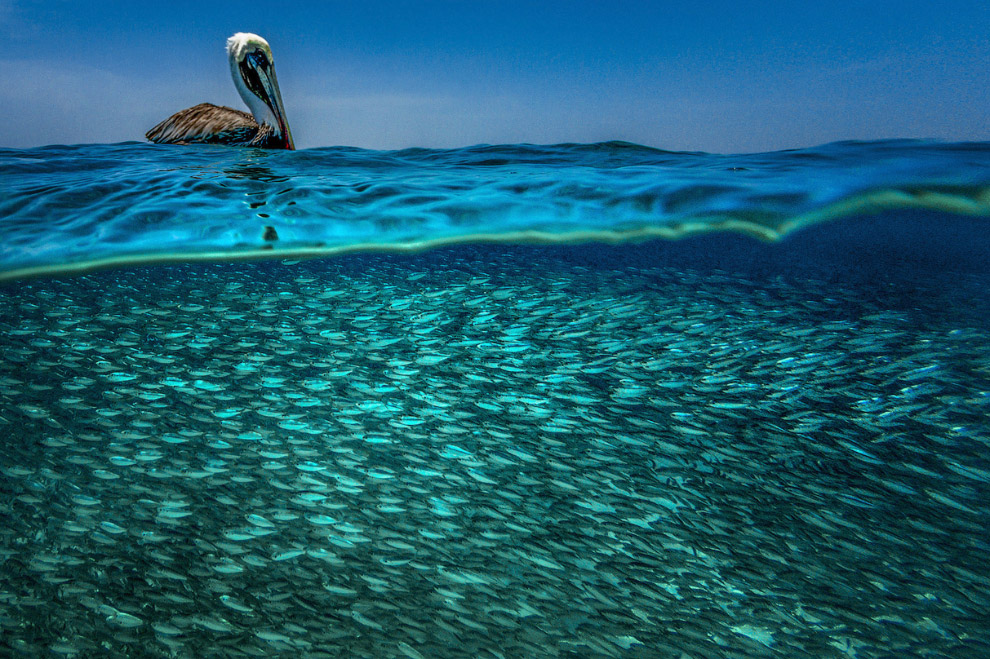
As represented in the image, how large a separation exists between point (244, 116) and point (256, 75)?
1128mm

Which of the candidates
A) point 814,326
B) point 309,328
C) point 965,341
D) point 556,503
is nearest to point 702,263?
point 814,326

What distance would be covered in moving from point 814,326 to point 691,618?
125cm

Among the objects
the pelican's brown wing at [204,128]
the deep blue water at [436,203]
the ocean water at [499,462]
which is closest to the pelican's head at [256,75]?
the pelican's brown wing at [204,128]

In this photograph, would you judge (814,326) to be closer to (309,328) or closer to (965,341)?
(965,341)

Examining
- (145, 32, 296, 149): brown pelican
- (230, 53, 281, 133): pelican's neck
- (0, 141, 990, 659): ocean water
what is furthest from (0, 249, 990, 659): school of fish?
(230, 53, 281, 133): pelican's neck

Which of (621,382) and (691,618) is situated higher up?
(621,382)

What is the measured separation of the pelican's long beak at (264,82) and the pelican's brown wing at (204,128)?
776 mm

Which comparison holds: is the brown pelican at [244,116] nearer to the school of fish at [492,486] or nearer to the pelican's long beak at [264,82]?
the pelican's long beak at [264,82]

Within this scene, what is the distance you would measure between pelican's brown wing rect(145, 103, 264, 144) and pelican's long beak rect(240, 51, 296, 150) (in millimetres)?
776

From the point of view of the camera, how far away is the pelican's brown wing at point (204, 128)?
21.4ft

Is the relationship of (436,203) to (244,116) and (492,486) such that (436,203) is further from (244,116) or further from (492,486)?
(244,116)

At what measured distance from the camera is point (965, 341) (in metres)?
1.59

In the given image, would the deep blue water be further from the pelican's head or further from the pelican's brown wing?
the pelican's head

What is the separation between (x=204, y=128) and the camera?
6562 mm
